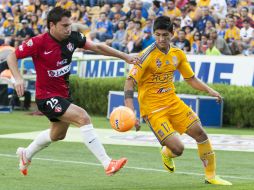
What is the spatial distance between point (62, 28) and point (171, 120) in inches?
74.1

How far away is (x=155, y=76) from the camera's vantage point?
11375 millimetres

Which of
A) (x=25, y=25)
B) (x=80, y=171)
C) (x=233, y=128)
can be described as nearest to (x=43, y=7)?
(x=25, y=25)

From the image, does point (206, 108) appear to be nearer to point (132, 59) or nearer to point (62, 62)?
point (132, 59)

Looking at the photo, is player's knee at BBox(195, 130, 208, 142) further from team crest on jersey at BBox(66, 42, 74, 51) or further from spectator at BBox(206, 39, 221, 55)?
spectator at BBox(206, 39, 221, 55)

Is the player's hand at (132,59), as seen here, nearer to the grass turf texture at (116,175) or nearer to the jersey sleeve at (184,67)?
the jersey sleeve at (184,67)

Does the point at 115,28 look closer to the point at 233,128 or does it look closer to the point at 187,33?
the point at 187,33

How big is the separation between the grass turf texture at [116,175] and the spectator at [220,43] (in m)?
8.76

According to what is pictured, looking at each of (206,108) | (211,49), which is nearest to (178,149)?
(206,108)

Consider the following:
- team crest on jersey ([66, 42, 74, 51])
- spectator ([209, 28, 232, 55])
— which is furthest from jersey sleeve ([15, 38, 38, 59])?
spectator ([209, 28, 232, 55])

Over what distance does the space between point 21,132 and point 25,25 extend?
12.8m

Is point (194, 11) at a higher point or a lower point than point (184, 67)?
lower

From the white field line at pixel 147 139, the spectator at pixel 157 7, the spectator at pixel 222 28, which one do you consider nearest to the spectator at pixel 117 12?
the spectator at pixel 157 7

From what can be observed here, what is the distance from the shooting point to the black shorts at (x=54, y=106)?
10.9 m

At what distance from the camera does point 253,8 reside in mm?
26359
